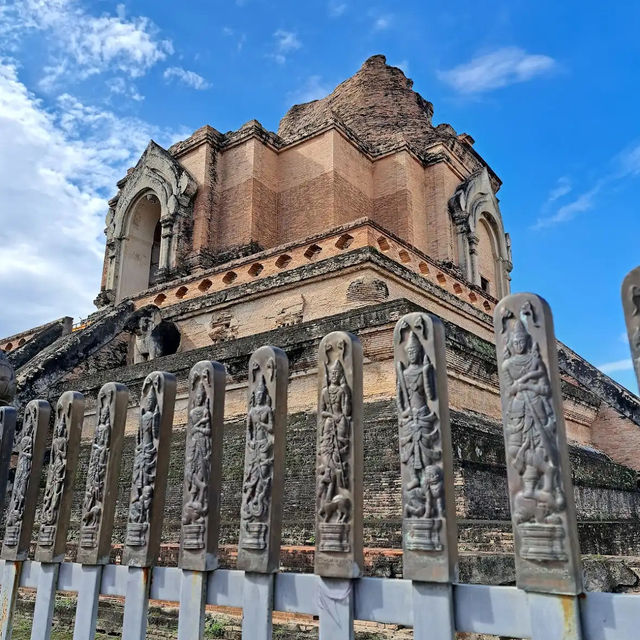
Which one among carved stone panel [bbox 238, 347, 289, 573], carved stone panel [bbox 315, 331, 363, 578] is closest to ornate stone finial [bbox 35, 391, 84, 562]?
carved stone panel [bbox 238, 347, 289, 573]

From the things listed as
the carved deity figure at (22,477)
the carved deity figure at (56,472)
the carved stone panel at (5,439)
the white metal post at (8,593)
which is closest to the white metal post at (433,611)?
the carved deity figure at (56,472)

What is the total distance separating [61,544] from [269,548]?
192 cm

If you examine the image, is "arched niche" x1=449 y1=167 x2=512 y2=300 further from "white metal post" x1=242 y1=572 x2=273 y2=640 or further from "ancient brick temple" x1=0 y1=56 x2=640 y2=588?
"white metal post" x1=242 y1=572 x2=273 y2=640

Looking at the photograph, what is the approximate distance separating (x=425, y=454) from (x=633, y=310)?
1148 millimetres

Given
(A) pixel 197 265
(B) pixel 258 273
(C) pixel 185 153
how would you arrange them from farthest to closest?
(C) pixel 185 153, (A) pixel 197 265, (B) pixel 258 273

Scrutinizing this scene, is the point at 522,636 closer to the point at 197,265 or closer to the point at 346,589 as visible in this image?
the point at 346,589

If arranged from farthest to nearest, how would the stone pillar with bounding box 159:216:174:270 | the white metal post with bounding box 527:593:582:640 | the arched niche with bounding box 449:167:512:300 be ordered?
the arched niche with bounding box 449:167:512:300 < the stone pillar with bounding box 159:216:174:270 < the white metal post with bounding box 527:593:582:640

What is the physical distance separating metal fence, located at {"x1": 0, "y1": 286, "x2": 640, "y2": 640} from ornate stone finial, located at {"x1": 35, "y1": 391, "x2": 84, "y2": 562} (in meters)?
0.01

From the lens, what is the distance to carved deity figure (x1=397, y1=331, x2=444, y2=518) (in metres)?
2.97

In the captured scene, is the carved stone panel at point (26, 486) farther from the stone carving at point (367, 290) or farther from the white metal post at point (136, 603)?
the stone carving at point (367, 290)

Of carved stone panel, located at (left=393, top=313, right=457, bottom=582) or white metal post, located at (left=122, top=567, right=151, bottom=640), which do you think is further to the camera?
white metal post, located at (left=122, top=567, right=151, bottom=640)

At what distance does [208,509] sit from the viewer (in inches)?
147

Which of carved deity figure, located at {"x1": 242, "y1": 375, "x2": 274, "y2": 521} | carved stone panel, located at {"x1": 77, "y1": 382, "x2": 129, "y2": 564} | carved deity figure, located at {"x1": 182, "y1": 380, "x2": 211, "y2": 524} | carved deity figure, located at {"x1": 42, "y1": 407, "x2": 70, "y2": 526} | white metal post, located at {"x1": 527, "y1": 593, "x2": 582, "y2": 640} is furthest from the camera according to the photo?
carved deity figure, located at {"x1": 42, "y1": 407, "x2": 70, "y2": 526}

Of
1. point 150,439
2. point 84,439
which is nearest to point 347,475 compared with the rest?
point 150,439
